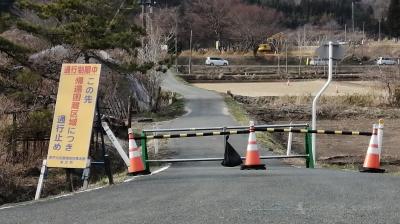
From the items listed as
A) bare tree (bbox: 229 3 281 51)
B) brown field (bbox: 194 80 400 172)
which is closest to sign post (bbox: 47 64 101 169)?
brown field (bbox: 194 80 400 172)

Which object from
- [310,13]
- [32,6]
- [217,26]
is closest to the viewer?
[32,6]

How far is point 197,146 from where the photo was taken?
18.0m

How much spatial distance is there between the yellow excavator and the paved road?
3153 inches

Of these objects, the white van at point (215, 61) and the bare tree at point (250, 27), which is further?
the bare tree at point (250, 27)

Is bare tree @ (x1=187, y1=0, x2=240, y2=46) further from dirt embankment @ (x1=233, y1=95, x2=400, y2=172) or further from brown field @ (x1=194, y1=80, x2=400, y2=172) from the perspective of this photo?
dirt embankment @ (x1=233, y1=95, x2=400, y2=172)

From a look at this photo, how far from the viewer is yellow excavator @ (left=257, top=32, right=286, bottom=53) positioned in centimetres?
9011

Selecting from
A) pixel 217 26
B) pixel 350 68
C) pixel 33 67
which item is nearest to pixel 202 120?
pixel 33 67

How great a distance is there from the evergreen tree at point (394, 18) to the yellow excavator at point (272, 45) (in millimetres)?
20403

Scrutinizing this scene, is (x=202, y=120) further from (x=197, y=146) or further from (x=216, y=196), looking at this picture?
(x=216, y=196)

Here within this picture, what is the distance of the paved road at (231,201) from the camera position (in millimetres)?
6742

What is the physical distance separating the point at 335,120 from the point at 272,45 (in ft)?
201

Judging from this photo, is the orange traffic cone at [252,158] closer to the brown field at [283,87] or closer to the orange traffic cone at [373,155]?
the orange traffic cone at [373,155]

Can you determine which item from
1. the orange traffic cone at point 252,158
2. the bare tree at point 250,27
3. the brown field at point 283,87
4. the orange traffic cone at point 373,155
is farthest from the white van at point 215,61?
the orange traffic cone at point 373,155

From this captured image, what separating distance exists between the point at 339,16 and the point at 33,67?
11321 centimetres
